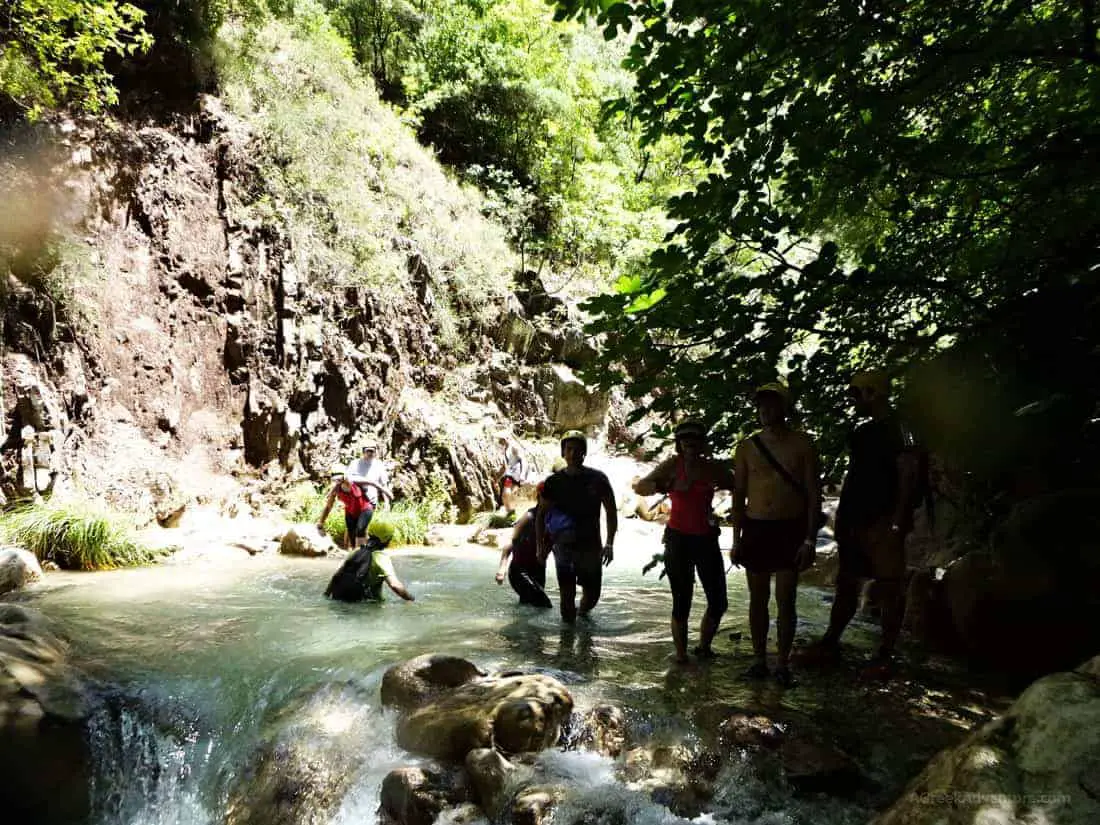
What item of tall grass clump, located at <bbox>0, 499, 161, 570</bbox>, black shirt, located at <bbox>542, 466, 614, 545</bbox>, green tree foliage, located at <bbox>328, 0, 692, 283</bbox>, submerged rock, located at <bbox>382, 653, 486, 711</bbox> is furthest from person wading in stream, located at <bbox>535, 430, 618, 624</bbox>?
green tree foliage, located at <bbox>328, 0, 692, 283</bbox>

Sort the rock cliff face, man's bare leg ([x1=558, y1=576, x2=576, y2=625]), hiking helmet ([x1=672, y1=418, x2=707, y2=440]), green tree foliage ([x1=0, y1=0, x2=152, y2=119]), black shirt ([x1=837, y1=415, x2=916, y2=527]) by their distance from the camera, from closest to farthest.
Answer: black shirt ([x1=837, y1=415, x2=916, y2=527])
hiking helmet ([x1=672, y1=418, x2=707, y2=440])
man's bare leg ([x1=558, y1=576, x2=576, y2=625])
green tree foliage ([x1=0, y1=0, x2=152, y2=119])
the rock cliff face

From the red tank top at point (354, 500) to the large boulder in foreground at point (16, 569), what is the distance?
3.25 m

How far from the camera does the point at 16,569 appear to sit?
6938mm

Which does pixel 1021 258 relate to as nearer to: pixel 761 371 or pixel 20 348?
pixel 761 371

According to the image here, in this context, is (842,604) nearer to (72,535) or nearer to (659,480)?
(659,480)

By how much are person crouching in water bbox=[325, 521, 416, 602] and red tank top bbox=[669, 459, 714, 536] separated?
328 centimetres

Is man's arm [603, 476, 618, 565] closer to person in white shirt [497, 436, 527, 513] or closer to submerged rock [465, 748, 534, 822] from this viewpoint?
submerged rock [465, 748, 534, 822]

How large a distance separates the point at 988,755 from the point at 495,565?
27.9 feet

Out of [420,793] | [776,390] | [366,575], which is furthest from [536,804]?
[366,575]

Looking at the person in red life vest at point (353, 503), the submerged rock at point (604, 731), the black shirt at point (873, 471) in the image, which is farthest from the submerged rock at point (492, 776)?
the person in red life vest at point (353, 503)

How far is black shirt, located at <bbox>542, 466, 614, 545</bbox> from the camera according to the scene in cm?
612

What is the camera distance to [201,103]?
42.1 ft

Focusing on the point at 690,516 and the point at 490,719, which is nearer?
the point at 490,719

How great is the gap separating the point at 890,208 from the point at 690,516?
8.33 ft
